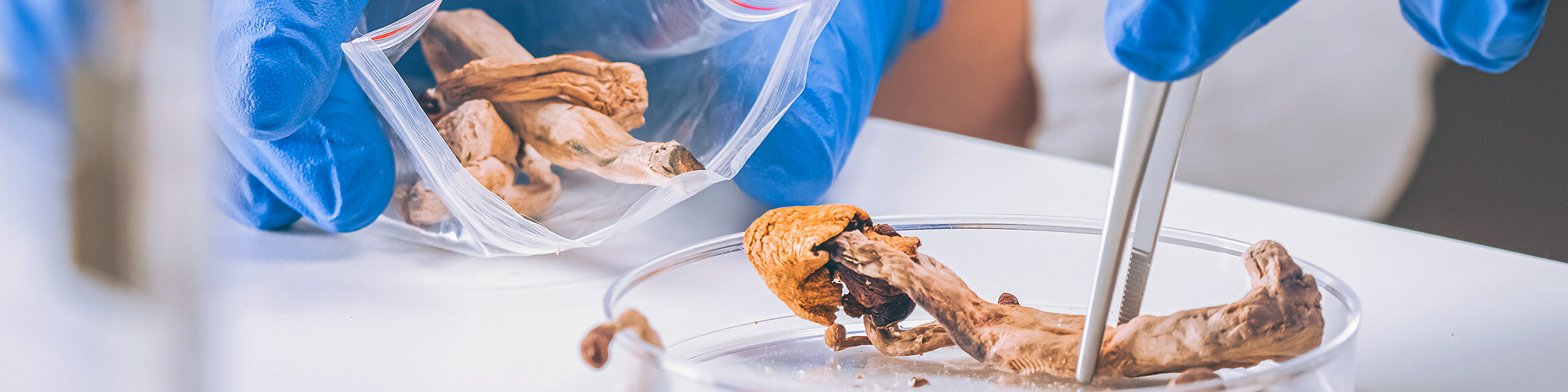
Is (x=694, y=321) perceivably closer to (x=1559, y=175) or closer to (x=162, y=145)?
(x=162, y=145)

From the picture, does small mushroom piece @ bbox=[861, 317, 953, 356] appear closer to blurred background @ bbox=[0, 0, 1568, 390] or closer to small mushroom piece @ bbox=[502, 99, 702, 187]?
small mushroom piece @ bbox=[502, 99, 702, 187]

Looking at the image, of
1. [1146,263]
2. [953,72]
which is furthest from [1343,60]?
[1146,263]

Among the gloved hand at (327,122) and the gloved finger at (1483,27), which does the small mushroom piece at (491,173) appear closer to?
the gloved hand at (327,122)

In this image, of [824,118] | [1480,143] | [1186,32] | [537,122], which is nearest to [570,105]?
[537,122]

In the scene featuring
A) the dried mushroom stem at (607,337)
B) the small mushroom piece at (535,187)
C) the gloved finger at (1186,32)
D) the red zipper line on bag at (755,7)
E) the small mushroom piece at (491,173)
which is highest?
the gloved finger at (1186,32)

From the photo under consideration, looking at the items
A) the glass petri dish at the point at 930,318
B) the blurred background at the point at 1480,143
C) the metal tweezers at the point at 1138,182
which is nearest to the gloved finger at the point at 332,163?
the glass petri dish at the point at 930,318

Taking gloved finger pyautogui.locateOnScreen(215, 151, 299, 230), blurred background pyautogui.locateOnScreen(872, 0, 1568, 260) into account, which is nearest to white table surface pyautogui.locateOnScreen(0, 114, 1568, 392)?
gloved finger pyautogui.locateOnScreen(215, 151, 299, 230)
